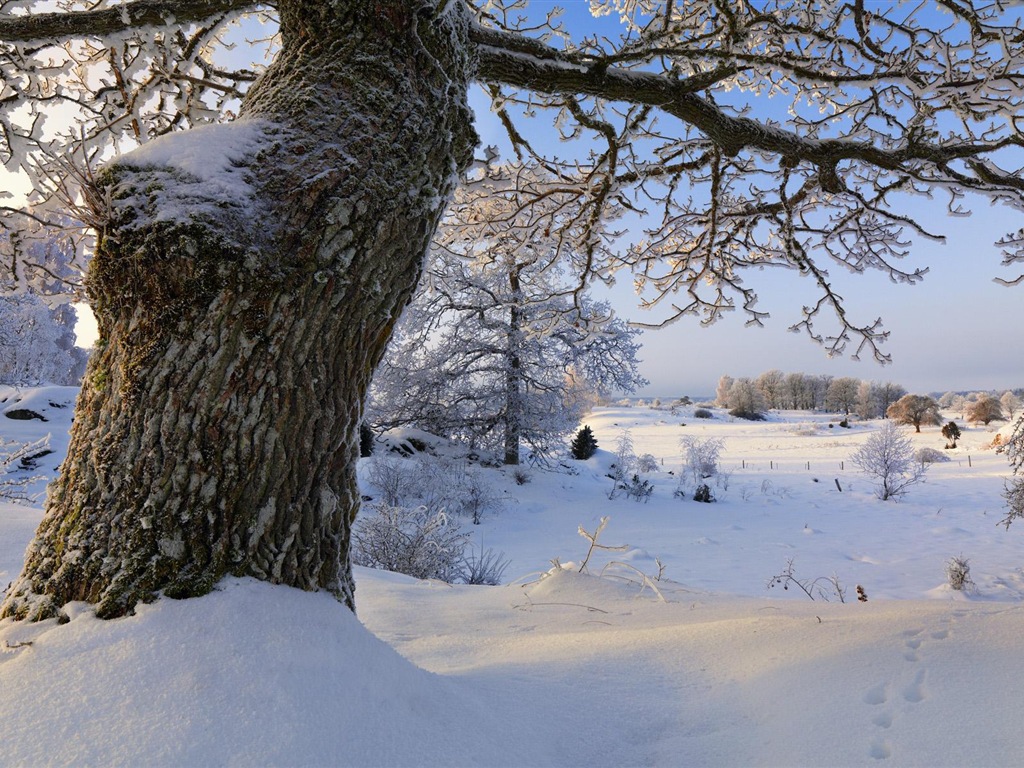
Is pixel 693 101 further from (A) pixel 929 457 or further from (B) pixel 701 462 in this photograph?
(A) pixel 929 457

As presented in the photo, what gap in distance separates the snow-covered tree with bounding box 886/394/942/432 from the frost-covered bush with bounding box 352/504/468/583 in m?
35.8

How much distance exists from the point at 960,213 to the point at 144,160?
4.64 m

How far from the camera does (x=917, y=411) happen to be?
33.1m

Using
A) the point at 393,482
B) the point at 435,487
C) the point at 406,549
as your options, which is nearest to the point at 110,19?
the point at 406,549

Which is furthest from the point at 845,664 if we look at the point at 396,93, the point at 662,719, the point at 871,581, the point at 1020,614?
the point at 871,581

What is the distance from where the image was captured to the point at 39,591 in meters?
1.39

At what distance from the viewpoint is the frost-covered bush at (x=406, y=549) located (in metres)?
5.87

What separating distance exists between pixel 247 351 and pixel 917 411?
40.7 metres

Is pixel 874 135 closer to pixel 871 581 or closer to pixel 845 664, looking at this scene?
A: pixel 845 664

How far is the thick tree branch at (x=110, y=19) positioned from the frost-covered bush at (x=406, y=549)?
4762 mm

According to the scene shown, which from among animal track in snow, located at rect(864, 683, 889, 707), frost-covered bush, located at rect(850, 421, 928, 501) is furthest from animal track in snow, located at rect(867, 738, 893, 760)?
frost-covered bush, located at rect(850, 421, 928, 501)

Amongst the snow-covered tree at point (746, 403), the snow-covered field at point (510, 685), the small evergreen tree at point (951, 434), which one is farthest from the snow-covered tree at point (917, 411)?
the snow-covered field at point (510, 685)

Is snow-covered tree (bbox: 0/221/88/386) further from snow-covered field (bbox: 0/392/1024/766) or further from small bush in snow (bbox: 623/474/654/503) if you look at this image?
small bush in snow (bbox: 623/474/654/503)

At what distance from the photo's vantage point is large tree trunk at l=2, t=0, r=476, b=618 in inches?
54.9
